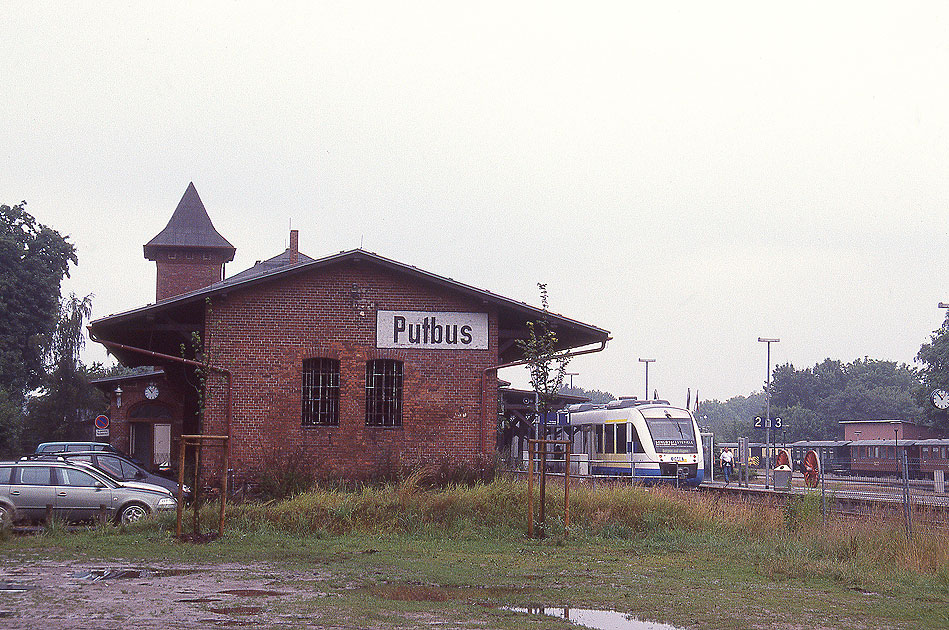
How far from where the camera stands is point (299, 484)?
2139 centimetres

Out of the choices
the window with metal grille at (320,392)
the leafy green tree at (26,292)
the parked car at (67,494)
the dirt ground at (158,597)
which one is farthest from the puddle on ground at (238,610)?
the leafy green tree at (26,292)

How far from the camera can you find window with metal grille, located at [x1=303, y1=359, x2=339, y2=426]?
22.9m

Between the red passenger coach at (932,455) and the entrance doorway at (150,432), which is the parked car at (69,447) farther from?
the red passenger coach at (932,455)

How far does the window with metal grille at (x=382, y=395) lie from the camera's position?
2311 cm

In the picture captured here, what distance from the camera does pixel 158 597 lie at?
1052cm

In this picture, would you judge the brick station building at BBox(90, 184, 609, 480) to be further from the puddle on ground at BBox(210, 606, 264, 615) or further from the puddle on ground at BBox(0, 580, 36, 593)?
the puddle on ground at BBox(210, 606, 264, 615)

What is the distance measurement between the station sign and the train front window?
39.8 feet

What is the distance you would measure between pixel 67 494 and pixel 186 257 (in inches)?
1832

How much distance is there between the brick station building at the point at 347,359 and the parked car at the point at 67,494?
8.51 ft

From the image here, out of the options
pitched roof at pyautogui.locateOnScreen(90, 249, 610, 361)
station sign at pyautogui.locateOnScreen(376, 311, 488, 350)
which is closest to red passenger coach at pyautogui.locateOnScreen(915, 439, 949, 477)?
pitched roof at pyautogui.locateOnScreen(90, 249, 610, 361)

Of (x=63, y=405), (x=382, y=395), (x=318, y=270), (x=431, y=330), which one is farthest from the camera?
(x=63, y=405)

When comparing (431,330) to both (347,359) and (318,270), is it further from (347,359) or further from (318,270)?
(318,270)

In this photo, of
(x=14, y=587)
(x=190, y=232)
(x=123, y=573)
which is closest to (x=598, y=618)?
(x=123, y=573)

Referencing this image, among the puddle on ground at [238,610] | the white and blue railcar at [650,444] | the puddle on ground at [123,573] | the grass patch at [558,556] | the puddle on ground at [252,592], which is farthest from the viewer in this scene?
Result: the white and blue railcar at [650,444]
